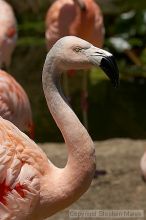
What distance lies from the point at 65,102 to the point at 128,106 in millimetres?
4265

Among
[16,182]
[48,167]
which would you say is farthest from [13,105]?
[16,182]

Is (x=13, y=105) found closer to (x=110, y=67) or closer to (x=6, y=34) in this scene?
(x=110, y=67)

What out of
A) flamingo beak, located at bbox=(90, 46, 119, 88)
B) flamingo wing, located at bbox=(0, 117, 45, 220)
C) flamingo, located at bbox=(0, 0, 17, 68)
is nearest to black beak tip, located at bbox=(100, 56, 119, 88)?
flamingo beak, located at bbox=(90, 46, 119, 88)

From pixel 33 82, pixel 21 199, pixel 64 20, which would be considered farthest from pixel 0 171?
pixel 33 82

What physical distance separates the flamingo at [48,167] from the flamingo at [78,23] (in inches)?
117

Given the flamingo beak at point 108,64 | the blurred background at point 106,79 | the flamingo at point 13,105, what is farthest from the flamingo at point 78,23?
the flamingo beak at point 108,64

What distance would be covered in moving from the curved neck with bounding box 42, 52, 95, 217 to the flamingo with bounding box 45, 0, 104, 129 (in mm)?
2987

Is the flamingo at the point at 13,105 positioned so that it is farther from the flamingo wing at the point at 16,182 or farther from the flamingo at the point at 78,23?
the flamingo at the point at 78,23

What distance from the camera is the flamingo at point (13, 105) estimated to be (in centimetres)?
407

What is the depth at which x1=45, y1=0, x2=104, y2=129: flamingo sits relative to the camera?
5902mm

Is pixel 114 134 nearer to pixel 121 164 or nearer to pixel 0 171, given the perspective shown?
pixel 121 164

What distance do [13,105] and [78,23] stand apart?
6.73 feet

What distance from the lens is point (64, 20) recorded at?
604cm


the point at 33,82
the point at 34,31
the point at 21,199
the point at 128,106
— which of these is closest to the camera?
the point at 21,199
